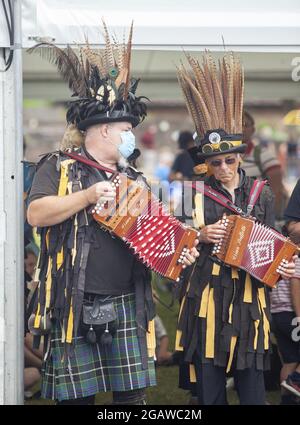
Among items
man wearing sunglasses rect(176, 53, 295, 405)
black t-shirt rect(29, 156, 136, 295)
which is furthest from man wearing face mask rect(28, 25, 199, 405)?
man wearing sunglasses rect(176, 53, 295, 405)

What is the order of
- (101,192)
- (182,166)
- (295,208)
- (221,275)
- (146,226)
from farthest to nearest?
(182,166) < (295,208) < (221,275) < (146,226) < (101,192)

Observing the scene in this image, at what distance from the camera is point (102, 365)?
12.0ft

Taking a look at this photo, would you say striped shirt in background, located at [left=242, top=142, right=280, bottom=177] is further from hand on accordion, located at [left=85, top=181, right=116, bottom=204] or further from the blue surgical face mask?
hand on accordion, located at [left=85, top=181, right=116, bottom=204]

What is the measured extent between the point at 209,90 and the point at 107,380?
1542 millimetres

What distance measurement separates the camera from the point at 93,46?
391cm

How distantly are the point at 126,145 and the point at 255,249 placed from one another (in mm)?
827

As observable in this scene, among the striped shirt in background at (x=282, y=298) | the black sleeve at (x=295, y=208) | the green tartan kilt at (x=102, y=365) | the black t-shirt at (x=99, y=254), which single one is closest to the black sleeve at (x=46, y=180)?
the black t-shirt at (x=99, y=254)

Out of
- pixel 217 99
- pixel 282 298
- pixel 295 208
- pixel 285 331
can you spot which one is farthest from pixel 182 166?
pixel 217 99

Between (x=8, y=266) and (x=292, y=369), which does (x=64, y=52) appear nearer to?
(x=8, y=266)

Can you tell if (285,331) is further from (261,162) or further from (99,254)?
(261,162)

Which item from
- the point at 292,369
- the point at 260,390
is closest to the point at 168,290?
the point at 292,369

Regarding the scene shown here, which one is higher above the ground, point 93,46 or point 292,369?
point 93,46

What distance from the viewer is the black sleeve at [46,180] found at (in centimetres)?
355

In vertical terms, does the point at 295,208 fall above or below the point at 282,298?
above
